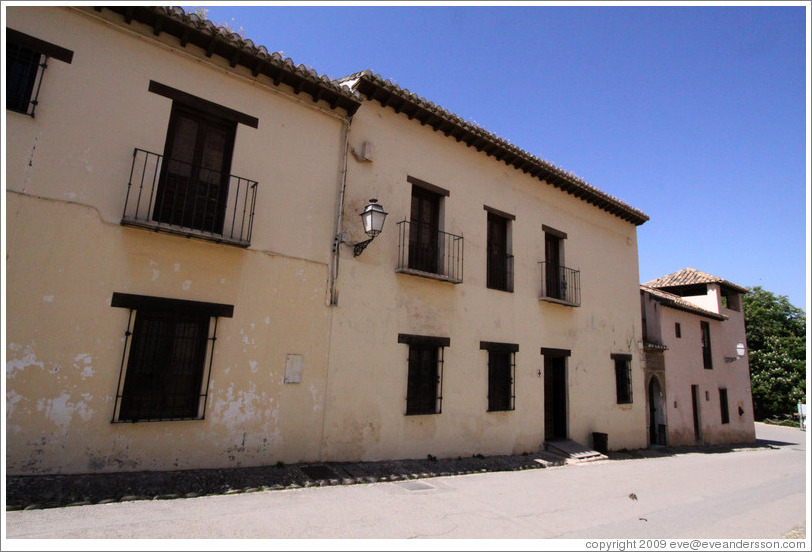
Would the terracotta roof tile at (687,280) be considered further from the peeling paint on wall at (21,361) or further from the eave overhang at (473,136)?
the peeling paint on wall at (21,361)

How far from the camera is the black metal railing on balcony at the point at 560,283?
12275mm

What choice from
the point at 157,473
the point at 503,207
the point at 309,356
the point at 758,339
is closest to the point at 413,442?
the point at 309,356

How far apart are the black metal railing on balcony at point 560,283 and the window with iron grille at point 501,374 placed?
2.13m

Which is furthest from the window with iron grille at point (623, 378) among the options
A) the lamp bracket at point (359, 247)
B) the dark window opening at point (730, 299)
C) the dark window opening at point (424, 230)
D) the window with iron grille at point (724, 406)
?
the dark window opening at point (730, 299)

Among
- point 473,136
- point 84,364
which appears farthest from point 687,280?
point 84,364

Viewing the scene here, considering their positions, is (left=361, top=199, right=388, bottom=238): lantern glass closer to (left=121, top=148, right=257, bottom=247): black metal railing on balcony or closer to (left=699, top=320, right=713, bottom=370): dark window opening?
(left=121, top=148, right=257, bottom=247): black metal railing on balcony

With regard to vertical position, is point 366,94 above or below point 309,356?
above

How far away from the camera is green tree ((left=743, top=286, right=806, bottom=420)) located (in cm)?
3186

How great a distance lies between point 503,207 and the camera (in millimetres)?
11641

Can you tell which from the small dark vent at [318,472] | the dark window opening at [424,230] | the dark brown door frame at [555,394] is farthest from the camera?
the dark brown door frame at [555,394]

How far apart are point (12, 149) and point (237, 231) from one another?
113 inches

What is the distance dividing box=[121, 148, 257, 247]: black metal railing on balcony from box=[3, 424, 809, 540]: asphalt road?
11.8 feet

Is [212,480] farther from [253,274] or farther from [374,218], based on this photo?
[374,218]

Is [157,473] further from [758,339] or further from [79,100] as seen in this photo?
[758,339]
